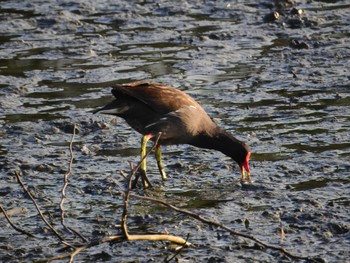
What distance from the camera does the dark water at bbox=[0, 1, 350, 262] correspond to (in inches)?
253

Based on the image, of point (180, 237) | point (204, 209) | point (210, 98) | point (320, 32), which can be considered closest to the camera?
point (180, 237)

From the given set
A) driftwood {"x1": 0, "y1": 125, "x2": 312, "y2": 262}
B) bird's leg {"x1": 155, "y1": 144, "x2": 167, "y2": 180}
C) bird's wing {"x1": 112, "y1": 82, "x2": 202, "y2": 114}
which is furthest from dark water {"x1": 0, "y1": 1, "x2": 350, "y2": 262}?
bird's wing {"x1": 112, "y1": 82, "x2": 202, "y2": 114}

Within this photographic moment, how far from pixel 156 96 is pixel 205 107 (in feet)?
4.83

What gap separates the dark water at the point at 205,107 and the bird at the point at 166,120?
167 mm

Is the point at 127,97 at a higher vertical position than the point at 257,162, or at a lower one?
higher

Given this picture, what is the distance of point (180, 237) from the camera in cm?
618

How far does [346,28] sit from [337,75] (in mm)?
1807

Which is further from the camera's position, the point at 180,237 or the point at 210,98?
the point at 210,98

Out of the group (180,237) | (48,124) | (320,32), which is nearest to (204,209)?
(180,237)

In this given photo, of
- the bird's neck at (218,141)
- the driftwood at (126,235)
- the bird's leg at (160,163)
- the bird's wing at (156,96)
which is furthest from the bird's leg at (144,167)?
the driftwood at (126,235)

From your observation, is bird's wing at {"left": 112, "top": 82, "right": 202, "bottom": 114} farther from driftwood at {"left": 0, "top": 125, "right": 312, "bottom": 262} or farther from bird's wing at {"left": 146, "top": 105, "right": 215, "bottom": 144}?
driftwood at {"left": 0, "top": 125, "right": 312, "bottom": 262}

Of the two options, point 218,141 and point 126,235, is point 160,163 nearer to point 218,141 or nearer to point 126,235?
point 218,141

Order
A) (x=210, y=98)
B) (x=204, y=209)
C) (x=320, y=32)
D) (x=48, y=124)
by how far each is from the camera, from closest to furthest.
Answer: (x=204, y=209) → (x=48, y=124) → (x=210, y=98) → (x=320, y=32)

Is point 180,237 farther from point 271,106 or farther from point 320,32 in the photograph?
point 320,32
